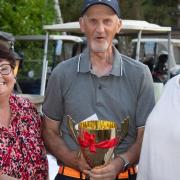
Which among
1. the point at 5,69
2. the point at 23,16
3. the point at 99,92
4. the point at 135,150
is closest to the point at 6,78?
the point at 5,69

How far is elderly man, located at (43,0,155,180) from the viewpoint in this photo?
10.3 feet

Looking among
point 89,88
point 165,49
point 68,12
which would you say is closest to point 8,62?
point 89,88

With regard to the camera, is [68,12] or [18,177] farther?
[68,12]

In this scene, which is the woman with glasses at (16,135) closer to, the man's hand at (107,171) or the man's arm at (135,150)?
the man's hand at (107,171)

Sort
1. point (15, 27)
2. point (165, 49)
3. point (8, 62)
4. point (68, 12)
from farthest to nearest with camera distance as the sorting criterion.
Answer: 1. point (68, 12)
2. point (165, 49)
3. point (15, 27)
4. point (8, 62)

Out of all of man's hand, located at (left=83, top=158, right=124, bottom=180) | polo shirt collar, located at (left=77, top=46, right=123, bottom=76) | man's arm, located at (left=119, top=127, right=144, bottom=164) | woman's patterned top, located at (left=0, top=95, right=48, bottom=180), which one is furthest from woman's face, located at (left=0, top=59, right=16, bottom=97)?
man's arm, located at (left=119, top=127, right=144, bottom=164)

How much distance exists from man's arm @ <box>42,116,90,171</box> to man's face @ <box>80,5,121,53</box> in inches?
20.4

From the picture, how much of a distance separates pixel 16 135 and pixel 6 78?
0.32m

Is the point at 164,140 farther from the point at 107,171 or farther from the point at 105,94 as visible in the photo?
the point at 105,94

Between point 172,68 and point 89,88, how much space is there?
1098 cm

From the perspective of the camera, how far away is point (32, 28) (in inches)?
490

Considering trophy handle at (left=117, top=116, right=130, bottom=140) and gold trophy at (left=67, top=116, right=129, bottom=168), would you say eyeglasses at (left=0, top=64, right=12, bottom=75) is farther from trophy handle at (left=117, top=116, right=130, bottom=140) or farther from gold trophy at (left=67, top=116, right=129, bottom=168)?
trophy handle at (left=117, top=116, right=130, bottom=140)

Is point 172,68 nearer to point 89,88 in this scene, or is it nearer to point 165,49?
point 165,49

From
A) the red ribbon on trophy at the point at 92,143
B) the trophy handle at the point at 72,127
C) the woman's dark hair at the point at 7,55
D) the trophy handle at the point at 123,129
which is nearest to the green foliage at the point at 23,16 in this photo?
the woman's dark hair at the point at 7,55
